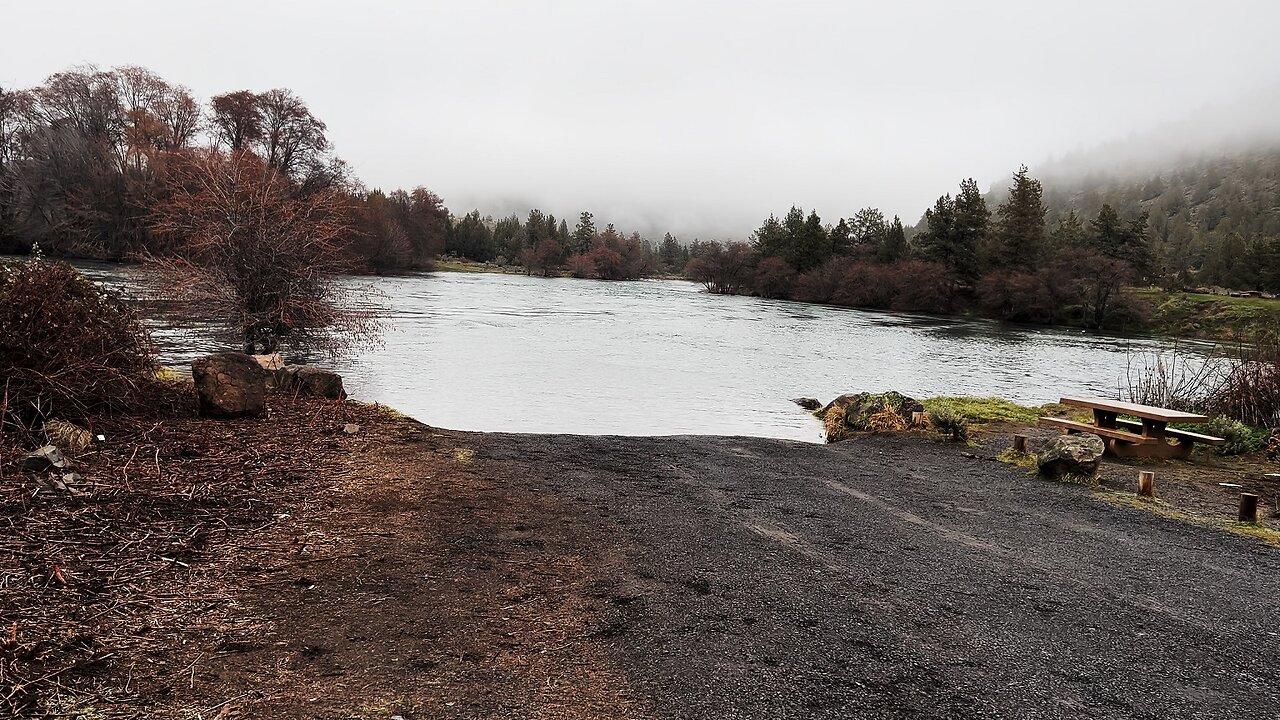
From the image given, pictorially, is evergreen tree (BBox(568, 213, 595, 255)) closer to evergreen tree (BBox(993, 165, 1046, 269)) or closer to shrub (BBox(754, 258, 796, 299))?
shrub (BBox(754, 258, 796, 299))

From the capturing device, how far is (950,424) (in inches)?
507

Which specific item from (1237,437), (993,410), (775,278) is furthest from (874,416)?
(775,278)

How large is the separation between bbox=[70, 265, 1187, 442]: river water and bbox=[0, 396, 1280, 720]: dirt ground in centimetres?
625

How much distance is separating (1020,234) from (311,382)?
70.7 metres

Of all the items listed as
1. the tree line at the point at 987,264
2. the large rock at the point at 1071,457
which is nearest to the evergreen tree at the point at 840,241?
the tree line at the point at 987,264

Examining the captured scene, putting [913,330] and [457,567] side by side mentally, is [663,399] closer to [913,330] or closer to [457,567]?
[457,567]

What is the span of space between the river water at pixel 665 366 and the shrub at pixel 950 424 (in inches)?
84.1

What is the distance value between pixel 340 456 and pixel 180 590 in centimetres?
389

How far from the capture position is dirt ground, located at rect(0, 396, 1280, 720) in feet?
11.7

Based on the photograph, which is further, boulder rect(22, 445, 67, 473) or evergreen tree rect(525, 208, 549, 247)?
evergreen tree rect(525, 208, 549, 247)

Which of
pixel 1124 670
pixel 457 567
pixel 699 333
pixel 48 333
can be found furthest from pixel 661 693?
pixel 699 333

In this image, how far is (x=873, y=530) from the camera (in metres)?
6.93

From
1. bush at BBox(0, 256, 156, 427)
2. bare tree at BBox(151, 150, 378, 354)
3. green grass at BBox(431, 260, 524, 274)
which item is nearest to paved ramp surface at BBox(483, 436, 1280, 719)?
bush at BBox(0, 256, 156, 427)

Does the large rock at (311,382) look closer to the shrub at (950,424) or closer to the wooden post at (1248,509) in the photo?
the shrub at (950,424)
